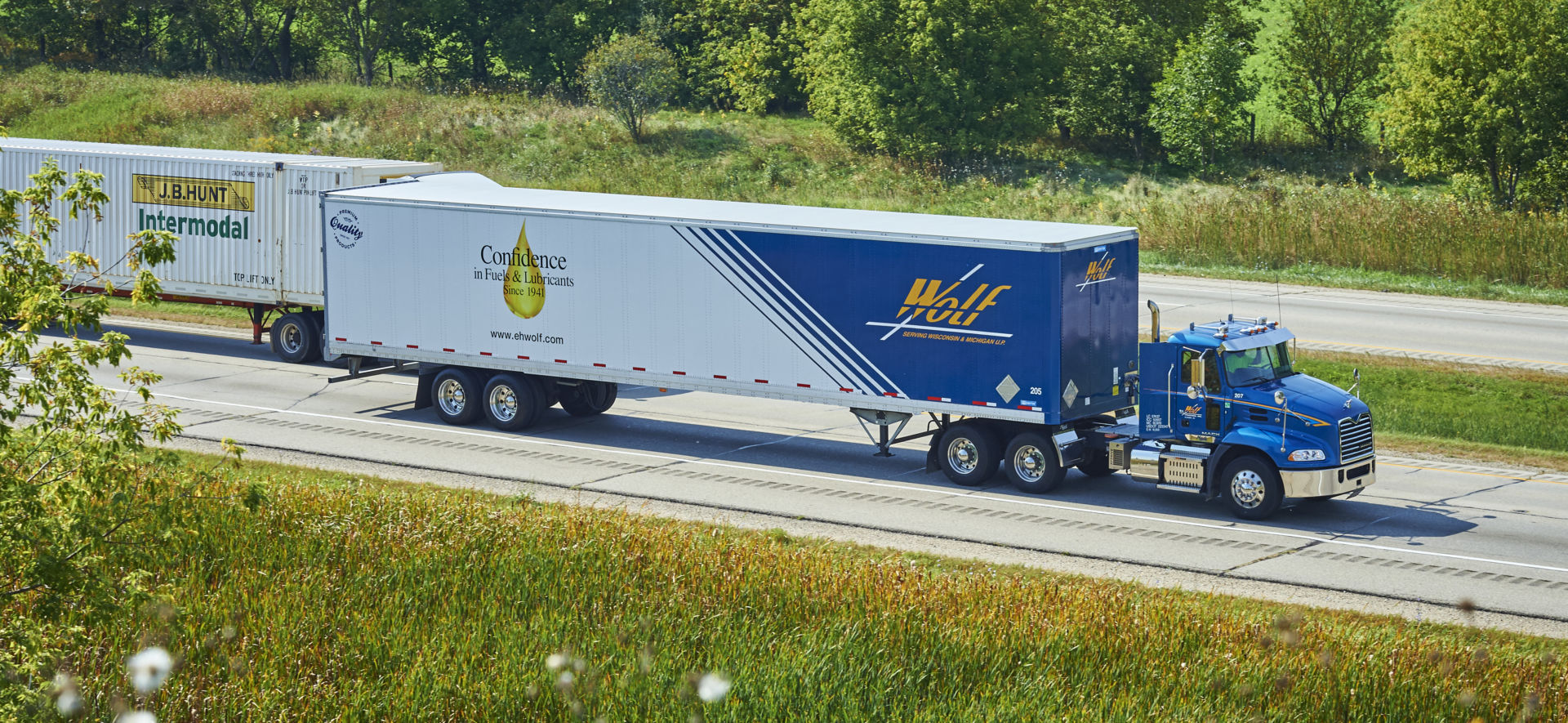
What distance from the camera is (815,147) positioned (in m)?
63.0

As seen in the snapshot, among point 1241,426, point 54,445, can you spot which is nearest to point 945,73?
point 1241,426

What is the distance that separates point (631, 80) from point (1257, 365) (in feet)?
153

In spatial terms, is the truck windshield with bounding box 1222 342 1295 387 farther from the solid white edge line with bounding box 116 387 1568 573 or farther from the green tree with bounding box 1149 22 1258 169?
the green tree with bounding box 1149 22 1258 169

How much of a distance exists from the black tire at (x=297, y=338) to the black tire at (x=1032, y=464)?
51.8 feet

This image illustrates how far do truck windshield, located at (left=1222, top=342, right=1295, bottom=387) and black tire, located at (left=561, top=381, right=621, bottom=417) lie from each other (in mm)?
10297

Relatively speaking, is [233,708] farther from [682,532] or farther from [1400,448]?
[1400,448]

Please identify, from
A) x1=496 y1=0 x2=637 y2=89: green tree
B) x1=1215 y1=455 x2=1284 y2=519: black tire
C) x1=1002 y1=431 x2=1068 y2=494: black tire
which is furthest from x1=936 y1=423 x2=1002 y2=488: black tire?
x1=496 y1=0 x2=637 y2=89: green tree

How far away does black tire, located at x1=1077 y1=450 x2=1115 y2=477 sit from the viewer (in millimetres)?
20719

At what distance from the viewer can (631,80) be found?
62938mm

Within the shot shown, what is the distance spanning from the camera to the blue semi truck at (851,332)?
19297 mm

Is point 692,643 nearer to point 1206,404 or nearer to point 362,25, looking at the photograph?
point 1206,404

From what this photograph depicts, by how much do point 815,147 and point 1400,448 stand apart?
41508 millimetres

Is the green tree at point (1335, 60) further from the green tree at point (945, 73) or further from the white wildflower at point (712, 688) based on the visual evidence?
the white wildflower at point (712, 688)

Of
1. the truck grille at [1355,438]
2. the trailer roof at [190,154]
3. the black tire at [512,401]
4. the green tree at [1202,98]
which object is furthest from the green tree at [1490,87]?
the black tire at [512,401]
